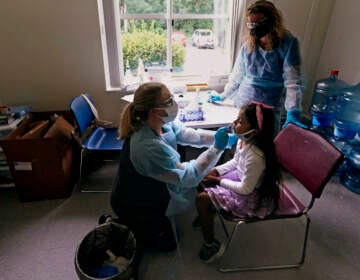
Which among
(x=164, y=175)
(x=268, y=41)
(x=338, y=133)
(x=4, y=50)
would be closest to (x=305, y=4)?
(x=268, y=41)

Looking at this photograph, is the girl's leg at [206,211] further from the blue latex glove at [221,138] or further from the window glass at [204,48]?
the window glass at [204,48]

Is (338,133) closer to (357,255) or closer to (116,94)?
(357,255)

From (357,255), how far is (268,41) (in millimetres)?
1534

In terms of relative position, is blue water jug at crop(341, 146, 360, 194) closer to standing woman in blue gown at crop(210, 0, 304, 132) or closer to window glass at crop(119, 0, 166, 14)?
standing woman in blue gown at crop(210, 0, 304, 132)

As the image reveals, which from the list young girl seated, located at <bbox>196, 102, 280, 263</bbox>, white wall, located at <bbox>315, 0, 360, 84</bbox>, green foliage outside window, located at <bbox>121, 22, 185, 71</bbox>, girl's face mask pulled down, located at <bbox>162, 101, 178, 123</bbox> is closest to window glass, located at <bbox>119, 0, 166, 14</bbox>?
green foliage outside window, located at <bbox>121, 22, 185, 71</bbox>

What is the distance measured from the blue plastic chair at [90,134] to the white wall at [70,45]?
0.32 m

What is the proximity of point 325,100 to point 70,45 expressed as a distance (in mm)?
2550

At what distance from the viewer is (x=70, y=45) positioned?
7.54ft

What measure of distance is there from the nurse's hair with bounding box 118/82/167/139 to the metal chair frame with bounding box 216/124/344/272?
25.7 inches

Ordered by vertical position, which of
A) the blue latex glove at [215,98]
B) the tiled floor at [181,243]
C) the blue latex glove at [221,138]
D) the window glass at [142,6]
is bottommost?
the tiled floor at [181,243]

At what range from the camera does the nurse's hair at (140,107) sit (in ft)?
4.52

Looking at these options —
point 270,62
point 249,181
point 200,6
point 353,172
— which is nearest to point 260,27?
point 270,62

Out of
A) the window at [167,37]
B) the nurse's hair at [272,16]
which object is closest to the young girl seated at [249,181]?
the nurse's hair at [272,16]

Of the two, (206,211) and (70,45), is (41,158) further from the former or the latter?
(206,211)
